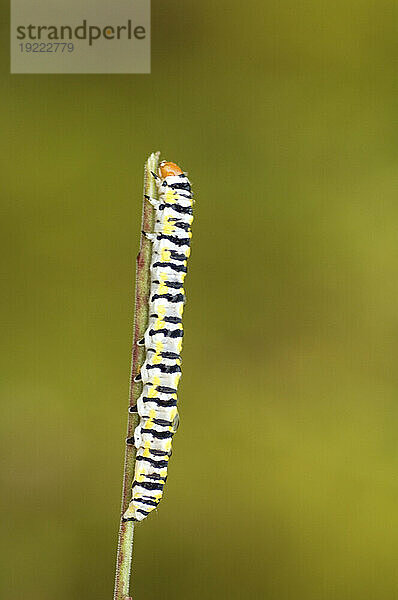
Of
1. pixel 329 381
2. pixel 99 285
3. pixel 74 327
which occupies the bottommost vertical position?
pixel 329 381

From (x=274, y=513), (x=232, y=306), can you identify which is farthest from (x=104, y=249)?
(x=274, y=513)

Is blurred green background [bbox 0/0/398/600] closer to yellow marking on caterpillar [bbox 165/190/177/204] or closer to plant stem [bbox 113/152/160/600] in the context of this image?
yellow marking on caterpillar [bbox 165/190/177/204]

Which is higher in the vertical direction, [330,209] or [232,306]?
[330,209]

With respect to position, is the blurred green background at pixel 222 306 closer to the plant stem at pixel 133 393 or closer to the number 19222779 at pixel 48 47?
the number 19222779 at pixel 48 47

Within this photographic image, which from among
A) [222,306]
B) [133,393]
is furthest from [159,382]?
[222,306]

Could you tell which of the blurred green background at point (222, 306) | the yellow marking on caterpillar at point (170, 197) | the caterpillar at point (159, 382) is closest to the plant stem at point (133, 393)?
the caterpillar at point (159, 382)

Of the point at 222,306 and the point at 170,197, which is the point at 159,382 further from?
the point at 222,306

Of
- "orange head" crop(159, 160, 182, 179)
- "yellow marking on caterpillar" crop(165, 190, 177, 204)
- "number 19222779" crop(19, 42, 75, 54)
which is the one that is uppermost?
"number 19222779" crop(19, 42, 75, 54)

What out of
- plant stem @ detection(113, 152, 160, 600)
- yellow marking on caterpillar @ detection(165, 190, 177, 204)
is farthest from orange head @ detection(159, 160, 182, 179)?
plant stem @ detection(113, 152, 160, 600)

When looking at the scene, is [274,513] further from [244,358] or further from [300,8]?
[300,8]
